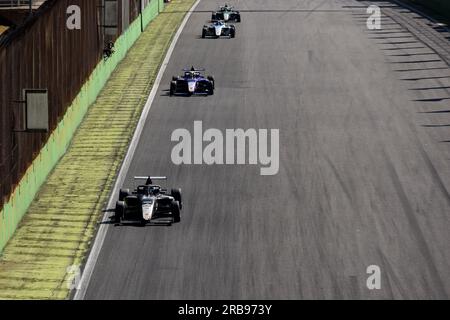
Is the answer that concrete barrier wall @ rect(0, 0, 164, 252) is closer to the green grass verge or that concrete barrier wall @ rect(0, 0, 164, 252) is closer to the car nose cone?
the green grass verge

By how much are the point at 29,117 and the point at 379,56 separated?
104ft

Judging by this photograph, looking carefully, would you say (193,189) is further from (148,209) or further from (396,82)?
(396,82)

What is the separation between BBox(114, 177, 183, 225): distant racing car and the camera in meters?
35.3

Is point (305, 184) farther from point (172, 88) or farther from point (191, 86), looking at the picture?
point (172, 88)

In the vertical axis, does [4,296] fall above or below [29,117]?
below

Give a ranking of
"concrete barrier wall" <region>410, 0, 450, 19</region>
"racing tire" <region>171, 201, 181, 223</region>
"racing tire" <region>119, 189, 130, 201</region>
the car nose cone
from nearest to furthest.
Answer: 1. "racing tire" <region>171, 201, 181, 223</region>
2. "racing tire" <region>119, 189, 130, 201</region>
3. the car nose cone
4. "concrete barrier wall" <region>410, 0, 450, 19</region>

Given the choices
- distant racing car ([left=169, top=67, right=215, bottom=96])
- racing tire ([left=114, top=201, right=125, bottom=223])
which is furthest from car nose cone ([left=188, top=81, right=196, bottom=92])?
racing tire ([left=114, top=201, right=125, bottom=223])

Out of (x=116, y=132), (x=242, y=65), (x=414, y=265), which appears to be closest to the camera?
(x=414, y=265)

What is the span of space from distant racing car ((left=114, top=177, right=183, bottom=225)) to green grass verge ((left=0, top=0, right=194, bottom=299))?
0.99 m

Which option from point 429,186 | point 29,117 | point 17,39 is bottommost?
point 429,186

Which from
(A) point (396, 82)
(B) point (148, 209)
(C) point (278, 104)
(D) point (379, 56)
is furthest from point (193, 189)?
(D) point (379, 56)

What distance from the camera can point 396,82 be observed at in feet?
187

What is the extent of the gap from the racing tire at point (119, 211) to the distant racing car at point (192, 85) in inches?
726

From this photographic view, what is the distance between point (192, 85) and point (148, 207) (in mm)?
18708
